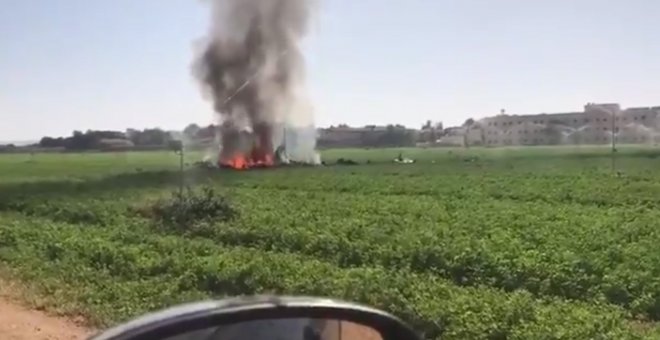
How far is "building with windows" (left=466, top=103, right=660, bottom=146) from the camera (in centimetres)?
11519

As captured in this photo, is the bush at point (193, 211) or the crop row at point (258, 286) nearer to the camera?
the crop row at point (258, 286)

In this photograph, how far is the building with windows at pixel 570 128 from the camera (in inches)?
4535

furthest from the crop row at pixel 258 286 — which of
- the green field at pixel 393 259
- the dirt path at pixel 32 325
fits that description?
the dirt path at pixel 32 325

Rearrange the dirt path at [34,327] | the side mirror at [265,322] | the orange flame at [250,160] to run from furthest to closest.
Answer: the orange flame at [250,160] < the dirt path at [34,327] < the side mirror at [265,322]

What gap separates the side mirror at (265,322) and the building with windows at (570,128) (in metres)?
108

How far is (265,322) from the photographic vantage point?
7.62 ft

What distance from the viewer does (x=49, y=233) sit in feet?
60.7

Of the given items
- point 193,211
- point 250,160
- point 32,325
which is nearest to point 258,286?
point 32,325

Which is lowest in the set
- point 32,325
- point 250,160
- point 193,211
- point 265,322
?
point 250,160

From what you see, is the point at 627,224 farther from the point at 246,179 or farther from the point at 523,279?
the point at 246,179

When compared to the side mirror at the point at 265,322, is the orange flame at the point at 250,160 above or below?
below

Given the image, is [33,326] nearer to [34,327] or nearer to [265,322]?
[34,327]

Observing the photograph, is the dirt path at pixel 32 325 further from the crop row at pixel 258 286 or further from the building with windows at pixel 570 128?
the building with windows at pixel 570 128

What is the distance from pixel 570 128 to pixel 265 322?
130673 millimetres
